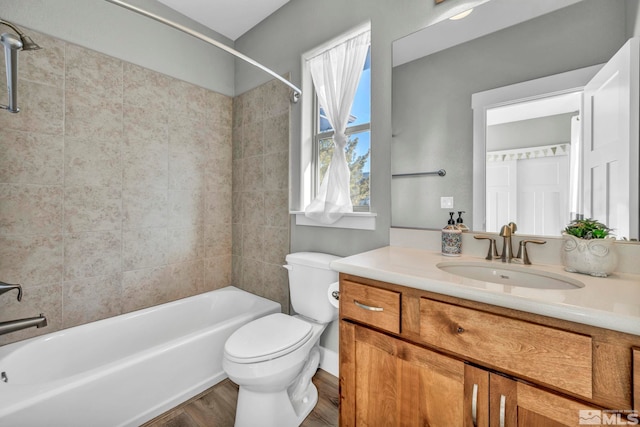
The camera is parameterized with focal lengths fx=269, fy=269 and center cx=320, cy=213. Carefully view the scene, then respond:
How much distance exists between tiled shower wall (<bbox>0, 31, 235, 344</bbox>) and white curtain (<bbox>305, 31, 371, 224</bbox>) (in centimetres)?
47

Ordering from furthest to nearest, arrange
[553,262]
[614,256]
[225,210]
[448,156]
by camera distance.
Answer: [225,210] → [448,156] → [553,262] → [614,256]

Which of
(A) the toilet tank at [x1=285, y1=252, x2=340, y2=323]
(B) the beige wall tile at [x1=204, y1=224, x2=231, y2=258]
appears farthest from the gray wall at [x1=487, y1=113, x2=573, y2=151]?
(B) the beige wall tile at [x1=204, y1=224, x2=231, y2=258]

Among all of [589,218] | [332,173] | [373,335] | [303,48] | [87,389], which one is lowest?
[87,389]

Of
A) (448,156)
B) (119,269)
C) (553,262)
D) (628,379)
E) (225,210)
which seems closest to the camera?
(628,379)

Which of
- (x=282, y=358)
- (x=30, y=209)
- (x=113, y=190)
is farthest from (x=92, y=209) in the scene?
(x=282, y=358)

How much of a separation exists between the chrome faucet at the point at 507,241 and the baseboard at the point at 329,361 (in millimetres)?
1183

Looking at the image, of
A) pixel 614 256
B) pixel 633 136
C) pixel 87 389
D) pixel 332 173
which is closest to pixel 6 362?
pixel 87 389

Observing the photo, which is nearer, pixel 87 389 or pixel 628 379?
pixel 628 379

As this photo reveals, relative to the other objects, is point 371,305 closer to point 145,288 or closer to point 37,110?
point 145,288

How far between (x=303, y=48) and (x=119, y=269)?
2.02 m

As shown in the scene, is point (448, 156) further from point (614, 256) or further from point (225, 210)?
point (225, 210)

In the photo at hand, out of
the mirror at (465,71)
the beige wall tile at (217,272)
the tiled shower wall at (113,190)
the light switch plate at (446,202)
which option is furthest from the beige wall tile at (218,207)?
the light switch plate at (446,202)

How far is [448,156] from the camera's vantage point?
1.28 m
